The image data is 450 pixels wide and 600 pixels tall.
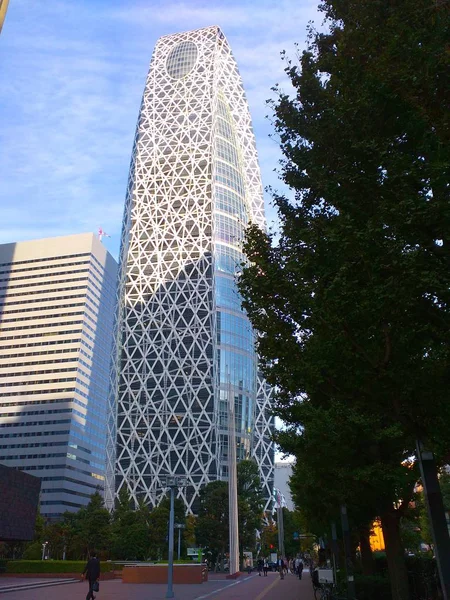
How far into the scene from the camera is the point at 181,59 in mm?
103750

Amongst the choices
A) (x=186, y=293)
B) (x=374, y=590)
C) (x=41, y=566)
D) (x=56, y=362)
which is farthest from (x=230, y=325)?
(x=374, y=590)

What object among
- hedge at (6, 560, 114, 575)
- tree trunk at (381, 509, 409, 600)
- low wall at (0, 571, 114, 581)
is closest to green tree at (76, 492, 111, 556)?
low wall at (0, 571, 114, 581)

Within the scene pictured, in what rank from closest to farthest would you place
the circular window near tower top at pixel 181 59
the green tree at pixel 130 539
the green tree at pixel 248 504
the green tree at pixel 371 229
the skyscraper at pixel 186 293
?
the green tree at pixel 371 229
the green tree at pixel 130 539
the green tree at pixel 248 504
the skyscraper at pixel 186 293
the circular window near tower top at pixel 181 59

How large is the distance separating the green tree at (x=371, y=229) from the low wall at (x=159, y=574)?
2805 cm

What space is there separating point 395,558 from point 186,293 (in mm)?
73761

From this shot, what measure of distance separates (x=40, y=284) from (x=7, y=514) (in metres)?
117

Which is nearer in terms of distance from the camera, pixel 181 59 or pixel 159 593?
pixel 159 593

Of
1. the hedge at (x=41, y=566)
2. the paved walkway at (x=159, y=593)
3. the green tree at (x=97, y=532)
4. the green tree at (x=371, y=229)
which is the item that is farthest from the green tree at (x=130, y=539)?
the green tree at (x=371, y=229)

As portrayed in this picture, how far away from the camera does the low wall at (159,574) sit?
3431 centimetres

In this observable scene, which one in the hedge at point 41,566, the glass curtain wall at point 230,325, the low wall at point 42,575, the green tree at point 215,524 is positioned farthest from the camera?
the glass curtain wall at point 230,325

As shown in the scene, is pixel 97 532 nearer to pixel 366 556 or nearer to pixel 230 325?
pixel 230 325

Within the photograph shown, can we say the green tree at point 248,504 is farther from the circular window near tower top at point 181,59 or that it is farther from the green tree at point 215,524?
the circular window near tower top at point 181,59

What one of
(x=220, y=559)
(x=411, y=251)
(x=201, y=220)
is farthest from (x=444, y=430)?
(x=201, y=220)

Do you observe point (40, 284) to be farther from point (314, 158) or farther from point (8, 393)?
point (314, 158)
